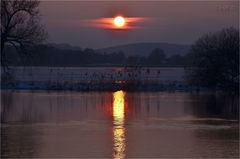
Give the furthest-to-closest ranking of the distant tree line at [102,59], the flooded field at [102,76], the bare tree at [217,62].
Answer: the distant tree line at [102,59] → the flooded field at [102,76] → the bare tree at [217,62]

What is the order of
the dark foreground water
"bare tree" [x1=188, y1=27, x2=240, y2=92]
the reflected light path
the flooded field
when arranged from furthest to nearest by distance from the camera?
1. the flooded field
2. "bare tree" [x1=188, y1=27, x2=240, y2=92]
3. the dark foreground water
4. the reflected light path

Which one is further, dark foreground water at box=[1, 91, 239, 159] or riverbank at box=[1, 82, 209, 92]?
riverbank at box=[1, 82, 209, 92]

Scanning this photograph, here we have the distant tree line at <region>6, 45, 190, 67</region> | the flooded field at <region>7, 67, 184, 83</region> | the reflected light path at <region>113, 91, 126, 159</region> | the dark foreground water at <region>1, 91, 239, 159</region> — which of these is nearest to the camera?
the reflected light path at <region>113, 91, 126, 159</region>

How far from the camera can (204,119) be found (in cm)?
2755

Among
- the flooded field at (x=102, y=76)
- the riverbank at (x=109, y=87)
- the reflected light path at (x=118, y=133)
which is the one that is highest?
the flooded field at (x=102, y=76)

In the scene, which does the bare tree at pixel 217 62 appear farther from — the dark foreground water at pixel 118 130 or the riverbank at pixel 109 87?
the dark foreground water at pixel 118 130

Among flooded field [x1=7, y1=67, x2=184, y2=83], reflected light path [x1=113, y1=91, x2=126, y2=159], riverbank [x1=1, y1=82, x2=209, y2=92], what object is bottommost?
reflected light path [x1=113, y1=91, x2=126, y2=159]

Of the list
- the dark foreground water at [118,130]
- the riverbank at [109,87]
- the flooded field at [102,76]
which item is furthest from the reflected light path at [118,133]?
the riverbank at [109,87]

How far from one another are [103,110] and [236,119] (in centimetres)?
677

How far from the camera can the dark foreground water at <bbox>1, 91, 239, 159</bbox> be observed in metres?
17.5

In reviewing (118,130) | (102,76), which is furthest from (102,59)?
(118,130)

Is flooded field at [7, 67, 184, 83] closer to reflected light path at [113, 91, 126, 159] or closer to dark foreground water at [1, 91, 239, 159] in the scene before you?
dark foreground water at [1, 91, 239, 159]

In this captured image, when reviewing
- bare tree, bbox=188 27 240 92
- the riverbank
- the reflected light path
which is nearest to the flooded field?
the riverbank

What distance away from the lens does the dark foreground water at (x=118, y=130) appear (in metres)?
17.5
